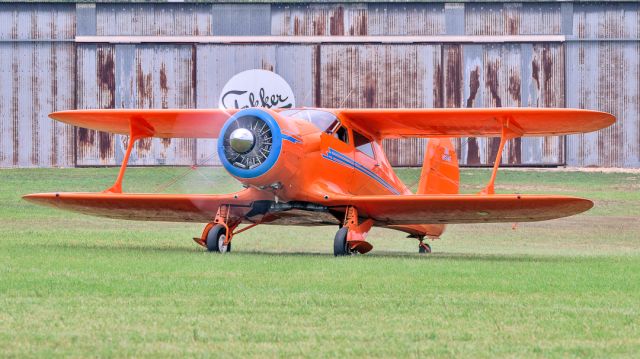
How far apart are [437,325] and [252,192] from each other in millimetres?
8844

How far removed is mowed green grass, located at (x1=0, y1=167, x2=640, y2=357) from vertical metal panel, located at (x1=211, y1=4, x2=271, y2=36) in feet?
72.8

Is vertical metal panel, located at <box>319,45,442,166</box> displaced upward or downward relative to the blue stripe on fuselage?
upward

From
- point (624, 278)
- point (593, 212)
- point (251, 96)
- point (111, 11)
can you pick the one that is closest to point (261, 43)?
point (251, 96)

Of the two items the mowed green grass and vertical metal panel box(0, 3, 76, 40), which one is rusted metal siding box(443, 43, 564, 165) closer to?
vertical metal panel box(0, 3, 76, 40)

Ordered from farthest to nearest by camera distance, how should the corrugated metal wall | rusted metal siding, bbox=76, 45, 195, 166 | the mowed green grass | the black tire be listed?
rusted metal siding, bbox=76, 45, 195, 166 < the corrugated metal wall < the black tire < the mowed green grass

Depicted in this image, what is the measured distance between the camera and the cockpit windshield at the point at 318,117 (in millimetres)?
17141

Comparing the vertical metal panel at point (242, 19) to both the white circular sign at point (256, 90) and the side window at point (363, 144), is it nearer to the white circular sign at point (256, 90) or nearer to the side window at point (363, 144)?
the white circular sign at point (256, 90)

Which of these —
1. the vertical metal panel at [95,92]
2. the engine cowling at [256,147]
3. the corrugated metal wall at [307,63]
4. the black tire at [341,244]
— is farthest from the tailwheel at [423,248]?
the vertical metal panel at [95,92]

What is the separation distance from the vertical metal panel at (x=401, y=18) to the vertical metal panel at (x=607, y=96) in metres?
5.14

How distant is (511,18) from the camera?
138 ft

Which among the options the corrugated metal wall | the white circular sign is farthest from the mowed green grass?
the corrugated metal wall

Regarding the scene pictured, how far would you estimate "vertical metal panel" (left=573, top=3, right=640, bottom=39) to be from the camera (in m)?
42.0

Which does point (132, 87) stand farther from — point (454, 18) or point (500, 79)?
point (500, 79)

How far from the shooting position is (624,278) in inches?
505
